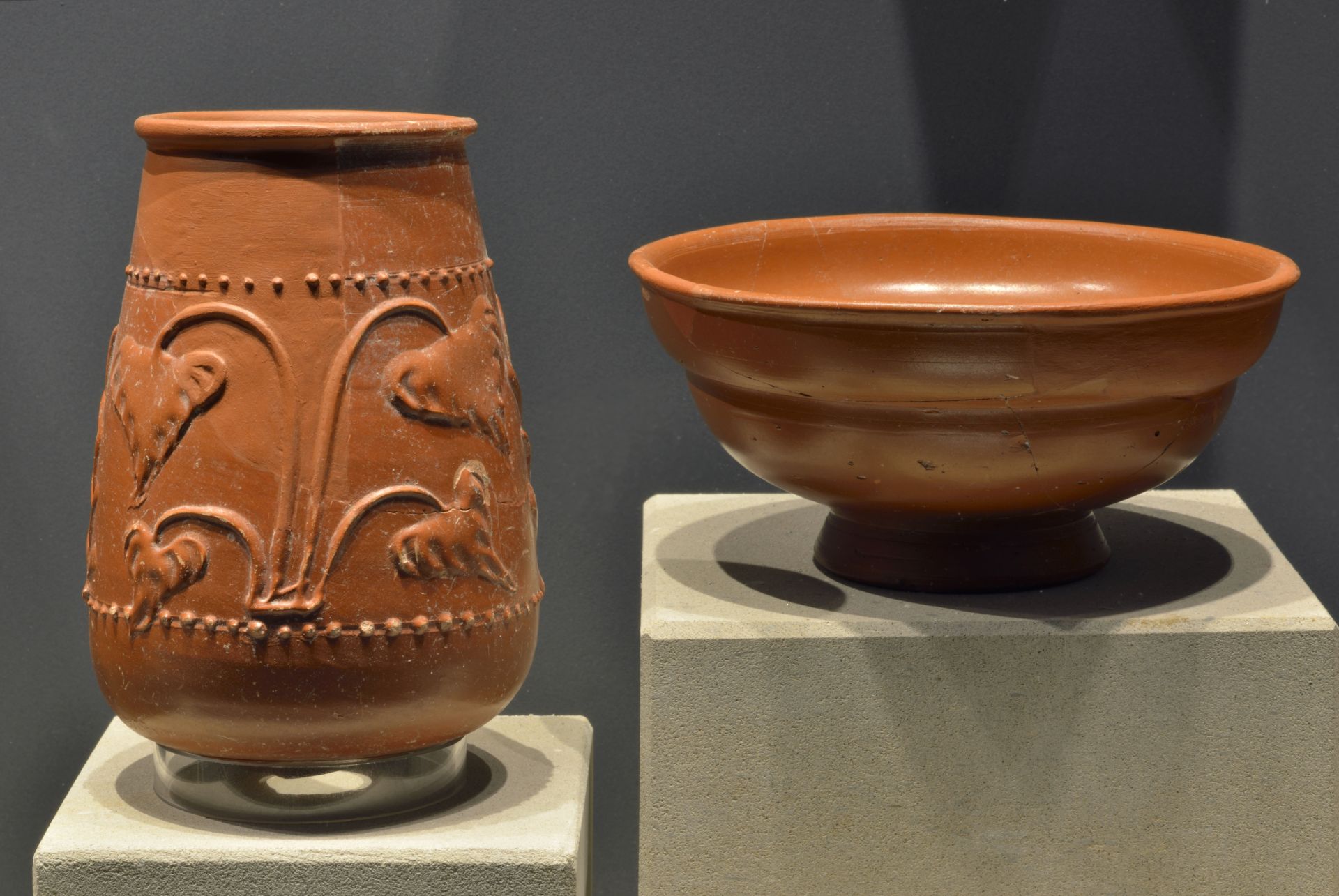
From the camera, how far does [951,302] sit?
1711 millimetres

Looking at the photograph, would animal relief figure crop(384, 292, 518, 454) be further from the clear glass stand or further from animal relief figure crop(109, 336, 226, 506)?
the clear glass stand

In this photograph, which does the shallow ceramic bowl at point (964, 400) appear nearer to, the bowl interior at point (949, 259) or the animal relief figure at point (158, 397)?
the bowl interior at point (949, 259)

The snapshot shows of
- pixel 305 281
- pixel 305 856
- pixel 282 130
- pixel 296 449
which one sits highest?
pixel 282 130

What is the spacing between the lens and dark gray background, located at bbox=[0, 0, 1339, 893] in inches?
70.0

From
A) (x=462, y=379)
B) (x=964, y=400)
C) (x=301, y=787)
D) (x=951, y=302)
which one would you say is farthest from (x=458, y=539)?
(x=951, y=302)

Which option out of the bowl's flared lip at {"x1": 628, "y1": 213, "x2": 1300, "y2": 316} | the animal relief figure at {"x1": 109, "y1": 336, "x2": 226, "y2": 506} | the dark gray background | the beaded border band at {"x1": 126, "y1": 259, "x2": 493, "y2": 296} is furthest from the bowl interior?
the animal relief figure at {"x1": 109, "y1": 336, "x2": 226, "y2": 506}

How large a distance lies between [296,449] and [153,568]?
13cm

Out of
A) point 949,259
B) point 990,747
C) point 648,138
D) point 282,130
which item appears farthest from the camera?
point 648,138

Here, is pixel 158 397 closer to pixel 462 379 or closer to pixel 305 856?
pixel 462 379

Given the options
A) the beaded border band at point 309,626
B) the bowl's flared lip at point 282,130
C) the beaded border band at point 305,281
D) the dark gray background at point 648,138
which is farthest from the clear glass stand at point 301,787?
the dark gray background at point 648,138

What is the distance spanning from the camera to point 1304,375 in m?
1.86

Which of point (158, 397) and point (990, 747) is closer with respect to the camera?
point (158, 397)

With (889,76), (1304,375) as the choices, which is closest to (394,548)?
(889,76)

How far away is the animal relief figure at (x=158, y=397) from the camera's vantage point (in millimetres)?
1248
